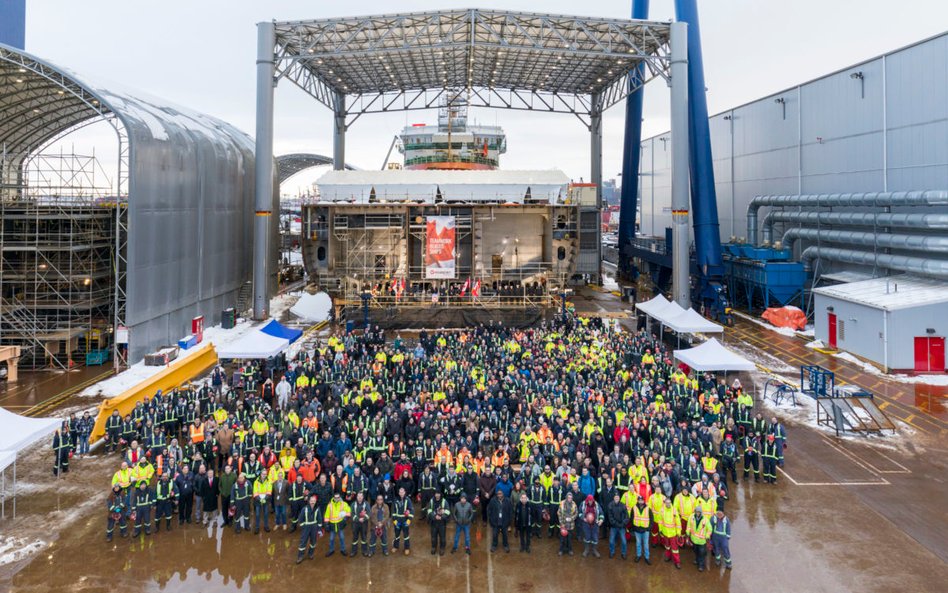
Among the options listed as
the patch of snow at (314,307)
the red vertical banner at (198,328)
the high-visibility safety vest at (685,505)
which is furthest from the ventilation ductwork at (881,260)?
the red vertical banner at (198,328)

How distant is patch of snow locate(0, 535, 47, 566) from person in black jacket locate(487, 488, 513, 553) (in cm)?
797

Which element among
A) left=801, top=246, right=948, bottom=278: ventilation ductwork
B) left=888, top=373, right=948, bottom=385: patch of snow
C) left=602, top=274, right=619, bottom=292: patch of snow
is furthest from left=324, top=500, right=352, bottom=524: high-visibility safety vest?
left=602, top=274, right=619, bottom=292: patch of snow

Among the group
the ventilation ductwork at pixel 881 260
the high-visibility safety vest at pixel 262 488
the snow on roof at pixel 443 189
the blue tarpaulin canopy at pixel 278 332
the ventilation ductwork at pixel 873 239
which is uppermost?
the snow on roof at pixel 443 189

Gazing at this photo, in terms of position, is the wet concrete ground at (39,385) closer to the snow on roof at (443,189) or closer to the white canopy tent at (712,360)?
the snow on roof at (443,189)

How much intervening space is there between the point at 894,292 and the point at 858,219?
5819 mm

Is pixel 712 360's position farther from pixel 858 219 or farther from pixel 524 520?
pixel 858 219

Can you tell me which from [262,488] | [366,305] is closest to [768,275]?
[366,305]

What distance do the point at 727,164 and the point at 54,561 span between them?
4697 cm

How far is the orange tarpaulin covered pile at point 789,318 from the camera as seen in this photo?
32219mm

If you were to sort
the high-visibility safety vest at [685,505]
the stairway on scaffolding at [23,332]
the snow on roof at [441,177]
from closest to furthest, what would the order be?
the high-visibility safety vest at [685,505] → the stairway on scaffolding at [23,332] → the snow on roof at [441,177]

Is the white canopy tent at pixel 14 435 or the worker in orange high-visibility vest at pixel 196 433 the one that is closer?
the white canopy tent at pixel 14 435

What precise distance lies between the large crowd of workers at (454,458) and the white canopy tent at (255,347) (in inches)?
53.5

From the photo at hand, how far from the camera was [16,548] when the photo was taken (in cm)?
1072

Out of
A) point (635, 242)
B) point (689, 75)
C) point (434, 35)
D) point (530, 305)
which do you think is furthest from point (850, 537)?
point (635, 242)
